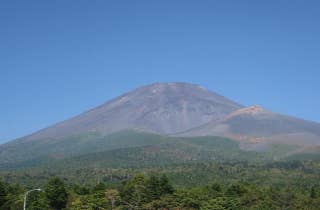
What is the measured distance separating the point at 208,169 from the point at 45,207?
8411 centimetres

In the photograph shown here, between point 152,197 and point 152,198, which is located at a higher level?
point 152,197

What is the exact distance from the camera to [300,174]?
475 ft

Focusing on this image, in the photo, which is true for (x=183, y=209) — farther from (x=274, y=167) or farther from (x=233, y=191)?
(x=274, y=167)

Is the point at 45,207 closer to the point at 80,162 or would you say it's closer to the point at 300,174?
the point at 300,174

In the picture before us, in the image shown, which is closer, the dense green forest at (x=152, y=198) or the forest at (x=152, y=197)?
the dense green forest at (x=152, y=198)

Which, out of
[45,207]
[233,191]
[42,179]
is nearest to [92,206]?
[45,207]

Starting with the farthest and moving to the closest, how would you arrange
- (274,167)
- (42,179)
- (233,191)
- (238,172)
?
1. (274,167)
2. (238,172)
3. (42,179)
4. (233,191)

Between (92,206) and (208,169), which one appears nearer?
(92,206)

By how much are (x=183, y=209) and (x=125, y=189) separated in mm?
12708

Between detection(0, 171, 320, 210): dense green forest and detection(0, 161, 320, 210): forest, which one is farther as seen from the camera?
detection(0, 161, 320, 210): forest

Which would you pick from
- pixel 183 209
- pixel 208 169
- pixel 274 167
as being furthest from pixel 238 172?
pixel 183 209

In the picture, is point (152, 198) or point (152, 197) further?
point (152, 197)

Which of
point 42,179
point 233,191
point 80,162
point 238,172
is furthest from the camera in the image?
point 80,162

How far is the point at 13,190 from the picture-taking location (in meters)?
83.7
